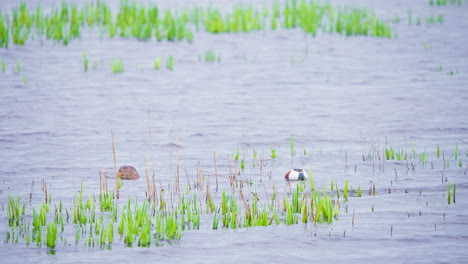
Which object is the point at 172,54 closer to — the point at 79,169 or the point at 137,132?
the point at 137,132

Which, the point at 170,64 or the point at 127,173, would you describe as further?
the point at 170,64

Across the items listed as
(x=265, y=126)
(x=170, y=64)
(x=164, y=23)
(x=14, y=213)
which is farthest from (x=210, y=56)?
(x=14, y=213)

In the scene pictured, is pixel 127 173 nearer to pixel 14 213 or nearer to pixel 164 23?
pixel 14 213

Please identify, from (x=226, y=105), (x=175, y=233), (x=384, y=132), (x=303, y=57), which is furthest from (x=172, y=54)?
(x=175, y=233)

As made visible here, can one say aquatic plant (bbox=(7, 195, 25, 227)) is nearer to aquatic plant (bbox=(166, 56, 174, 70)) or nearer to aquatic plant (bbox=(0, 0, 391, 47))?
aquatic plant (bbox=(166, 56, 174, 70))

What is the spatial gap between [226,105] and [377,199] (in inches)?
225

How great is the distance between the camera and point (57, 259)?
17.5 ft

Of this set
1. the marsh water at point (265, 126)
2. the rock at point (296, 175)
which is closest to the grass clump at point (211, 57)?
the marsh water at point (265, 126)

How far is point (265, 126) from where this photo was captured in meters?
10.8

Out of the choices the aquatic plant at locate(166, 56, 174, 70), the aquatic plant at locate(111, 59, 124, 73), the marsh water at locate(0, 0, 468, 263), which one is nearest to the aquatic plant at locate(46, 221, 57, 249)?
the marsh water at locate(0, 0, 468, 263)

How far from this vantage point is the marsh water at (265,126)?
225 inches

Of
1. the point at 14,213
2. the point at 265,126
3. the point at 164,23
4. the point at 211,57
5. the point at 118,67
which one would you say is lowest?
the point at 14,213

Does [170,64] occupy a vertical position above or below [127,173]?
above

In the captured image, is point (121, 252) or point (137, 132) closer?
point (121, 252)
